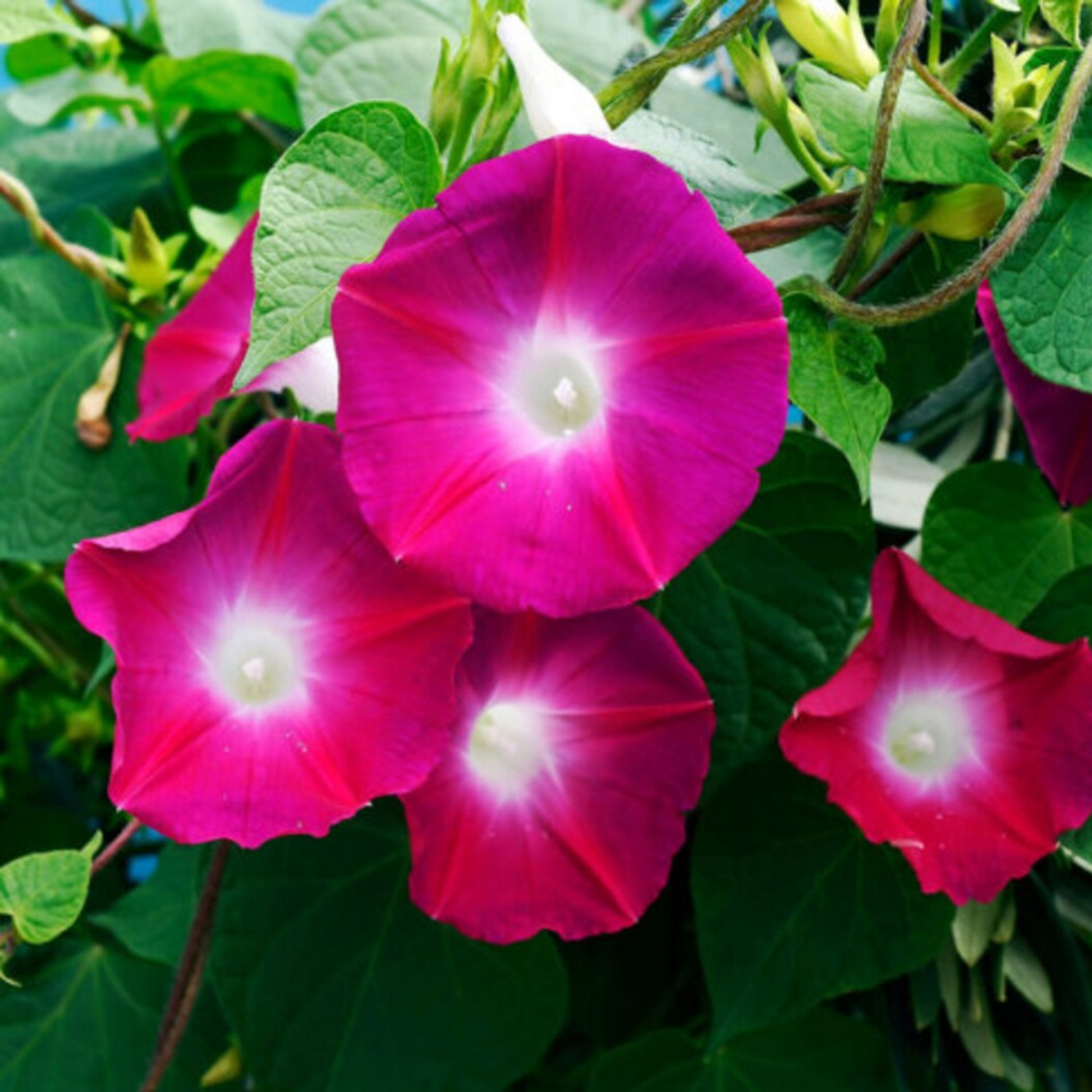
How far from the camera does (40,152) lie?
820mm

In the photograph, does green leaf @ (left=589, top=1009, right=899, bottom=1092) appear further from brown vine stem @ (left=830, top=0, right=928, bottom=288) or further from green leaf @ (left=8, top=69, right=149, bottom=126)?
green leaf @ (left=8, top=69, right=149, bottom=126)

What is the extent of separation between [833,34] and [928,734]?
23 centimetres

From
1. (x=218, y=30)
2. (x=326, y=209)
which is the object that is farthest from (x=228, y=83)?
(x=326, y=209)

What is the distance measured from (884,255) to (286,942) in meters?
0.34

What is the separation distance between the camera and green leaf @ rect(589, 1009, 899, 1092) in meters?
0.62

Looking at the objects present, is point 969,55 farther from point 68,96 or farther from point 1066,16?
point 68,96

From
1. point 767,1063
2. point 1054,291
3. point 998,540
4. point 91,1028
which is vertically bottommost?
point 91,1028

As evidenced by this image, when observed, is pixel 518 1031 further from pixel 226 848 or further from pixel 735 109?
pixel 735 109

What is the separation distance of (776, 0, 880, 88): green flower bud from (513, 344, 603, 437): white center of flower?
142mm

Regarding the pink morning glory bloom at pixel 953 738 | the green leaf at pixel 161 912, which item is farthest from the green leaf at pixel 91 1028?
the pink morning glory bloom at pixel 953 738

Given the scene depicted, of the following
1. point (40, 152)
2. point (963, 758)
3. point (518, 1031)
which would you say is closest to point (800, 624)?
point (963, 758)

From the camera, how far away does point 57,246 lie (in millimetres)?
654

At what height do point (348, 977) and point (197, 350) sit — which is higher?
point (197, 350)

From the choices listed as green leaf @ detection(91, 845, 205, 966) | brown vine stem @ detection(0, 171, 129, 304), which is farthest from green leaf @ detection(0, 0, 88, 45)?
green leaf @ detection(91, 845, 205, 966)
